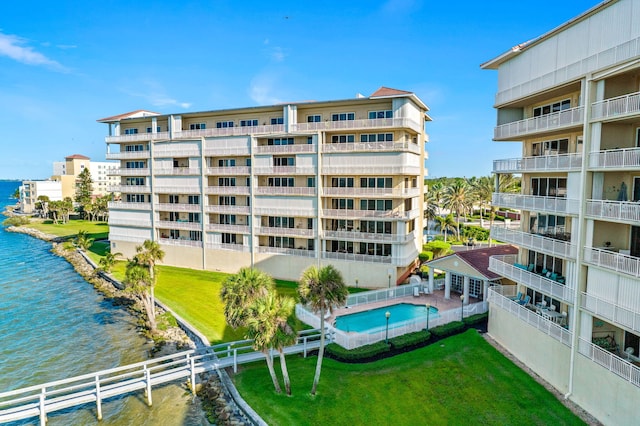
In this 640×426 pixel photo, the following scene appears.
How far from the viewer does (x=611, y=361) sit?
16203 millimetres

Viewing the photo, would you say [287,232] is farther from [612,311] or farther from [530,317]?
[612,311]

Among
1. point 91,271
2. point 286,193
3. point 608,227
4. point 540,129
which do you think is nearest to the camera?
point 608,227

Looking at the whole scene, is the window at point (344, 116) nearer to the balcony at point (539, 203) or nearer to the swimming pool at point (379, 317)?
the balcony at point (539, 203)

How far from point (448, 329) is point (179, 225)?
33.4 meters

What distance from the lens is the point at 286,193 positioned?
40.2 m

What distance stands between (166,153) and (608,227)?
141 ft

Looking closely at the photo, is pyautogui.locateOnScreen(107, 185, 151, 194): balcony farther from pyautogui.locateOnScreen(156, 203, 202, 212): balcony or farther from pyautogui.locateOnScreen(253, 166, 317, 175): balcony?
pyautogui.locateOnScreen(253, 166, 317, 175): balcony

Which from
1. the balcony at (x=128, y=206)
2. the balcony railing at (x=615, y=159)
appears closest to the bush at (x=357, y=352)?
the balcony railing at (x=615, y=159)

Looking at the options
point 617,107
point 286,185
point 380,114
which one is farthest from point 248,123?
point 617,107

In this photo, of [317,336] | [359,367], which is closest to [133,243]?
[317,336]

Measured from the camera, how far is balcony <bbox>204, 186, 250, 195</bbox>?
42750 mm

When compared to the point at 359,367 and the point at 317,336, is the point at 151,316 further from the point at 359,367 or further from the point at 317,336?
the point at 359,367

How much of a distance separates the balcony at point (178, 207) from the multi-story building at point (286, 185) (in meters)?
0.13

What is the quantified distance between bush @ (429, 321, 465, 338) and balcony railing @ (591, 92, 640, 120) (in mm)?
15229
